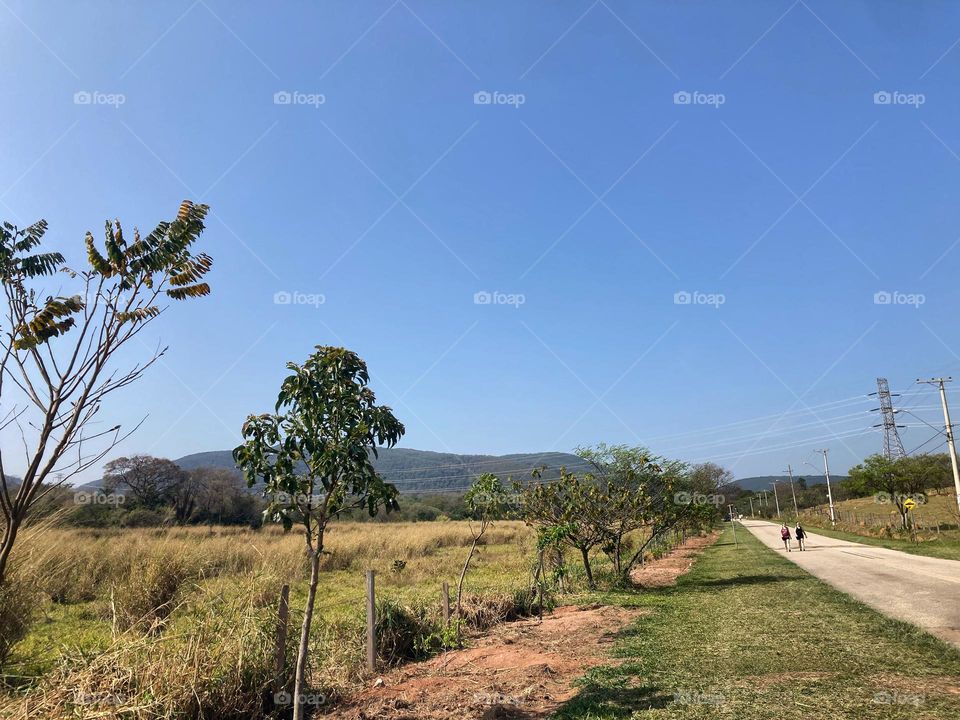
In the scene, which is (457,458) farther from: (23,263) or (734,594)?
(23,263)

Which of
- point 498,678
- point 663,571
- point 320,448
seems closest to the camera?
point 320,448

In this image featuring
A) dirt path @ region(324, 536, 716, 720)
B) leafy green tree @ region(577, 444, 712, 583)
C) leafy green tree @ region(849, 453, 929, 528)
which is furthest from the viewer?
leafy green tree @ region(849, 453, 929, 528)

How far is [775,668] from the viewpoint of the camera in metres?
7.36

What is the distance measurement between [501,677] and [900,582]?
504 inches

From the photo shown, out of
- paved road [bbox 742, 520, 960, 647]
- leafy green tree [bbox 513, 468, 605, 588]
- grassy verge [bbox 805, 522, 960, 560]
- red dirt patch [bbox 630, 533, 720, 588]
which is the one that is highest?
leafy green tree [bbox 513, 468, 605, 588]

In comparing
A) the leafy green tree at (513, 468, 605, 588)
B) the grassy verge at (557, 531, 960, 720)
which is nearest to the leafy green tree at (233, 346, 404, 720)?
the grassy verge at (557, 531, 960, 720)

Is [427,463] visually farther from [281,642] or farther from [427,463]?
[281,642]

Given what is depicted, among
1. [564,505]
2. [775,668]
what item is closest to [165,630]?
[775,668]

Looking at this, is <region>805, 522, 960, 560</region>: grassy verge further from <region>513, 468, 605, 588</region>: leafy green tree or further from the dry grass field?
the dry grass field

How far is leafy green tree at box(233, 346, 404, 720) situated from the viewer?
206 inches

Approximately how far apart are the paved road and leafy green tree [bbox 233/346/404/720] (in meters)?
8.62

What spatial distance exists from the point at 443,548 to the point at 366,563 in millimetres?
8434

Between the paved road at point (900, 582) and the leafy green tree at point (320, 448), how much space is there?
339 inches

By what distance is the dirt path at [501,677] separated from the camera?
6.54 meters
